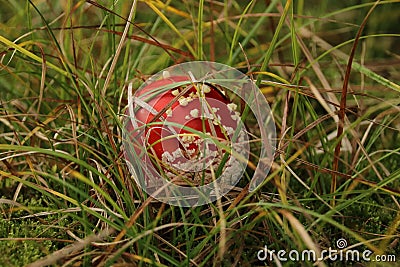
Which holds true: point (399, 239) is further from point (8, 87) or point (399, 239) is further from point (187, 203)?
point (8, 87)

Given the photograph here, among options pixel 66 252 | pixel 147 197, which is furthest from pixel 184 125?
pixel 66 252

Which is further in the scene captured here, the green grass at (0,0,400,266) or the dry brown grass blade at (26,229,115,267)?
the green grass at (0,0,400,266)

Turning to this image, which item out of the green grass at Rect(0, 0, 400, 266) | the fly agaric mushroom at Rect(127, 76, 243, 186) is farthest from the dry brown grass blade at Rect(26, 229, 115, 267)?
the fly agaric mushroom at Rect(127, 76, 243, 186)

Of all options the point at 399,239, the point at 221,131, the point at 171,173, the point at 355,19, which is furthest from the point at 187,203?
the point at 355,19

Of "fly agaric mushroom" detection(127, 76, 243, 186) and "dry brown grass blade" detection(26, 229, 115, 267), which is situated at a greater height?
"fly agaric mushroom" detection(127, 76, 243, 186)

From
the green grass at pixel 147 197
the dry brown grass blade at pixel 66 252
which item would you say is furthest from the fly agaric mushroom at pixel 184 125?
the dry brown grass blade at pixel 66 252

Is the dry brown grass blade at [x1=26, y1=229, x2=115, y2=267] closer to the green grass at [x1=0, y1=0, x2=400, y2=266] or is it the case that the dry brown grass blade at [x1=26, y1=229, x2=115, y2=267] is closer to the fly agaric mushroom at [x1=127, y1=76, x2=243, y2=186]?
the green grass at [x1=0, y1=0, x2=400, y2=266]

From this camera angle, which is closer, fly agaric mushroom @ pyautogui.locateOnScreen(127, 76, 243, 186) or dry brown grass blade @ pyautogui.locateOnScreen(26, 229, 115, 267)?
dry brown grass blade @ pyautogui.locateOnScreen(26, 229, 115, 267)

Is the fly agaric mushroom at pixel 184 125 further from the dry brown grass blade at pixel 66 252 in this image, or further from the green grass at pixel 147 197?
the dry brown grass blade at pixel 66 252
